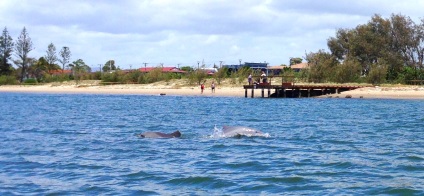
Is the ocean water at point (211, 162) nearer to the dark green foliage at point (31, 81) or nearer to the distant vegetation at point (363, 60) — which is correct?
the distant vegetation at point (363, 60)

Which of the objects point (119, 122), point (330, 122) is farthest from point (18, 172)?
point (330, 122)

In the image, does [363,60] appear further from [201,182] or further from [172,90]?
[201,182]

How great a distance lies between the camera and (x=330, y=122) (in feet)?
104

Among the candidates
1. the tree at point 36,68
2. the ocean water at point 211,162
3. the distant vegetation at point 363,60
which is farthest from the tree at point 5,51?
the ocean water at point 211,162

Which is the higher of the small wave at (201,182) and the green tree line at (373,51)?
the green tree line at (373,51)

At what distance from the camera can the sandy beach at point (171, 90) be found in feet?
194

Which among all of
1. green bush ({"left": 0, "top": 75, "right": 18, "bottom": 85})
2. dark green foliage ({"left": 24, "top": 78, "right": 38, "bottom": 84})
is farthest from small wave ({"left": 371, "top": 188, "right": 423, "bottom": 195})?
green bush ({"left": 0, "top": 75, "right": 18, "bottom": 85})

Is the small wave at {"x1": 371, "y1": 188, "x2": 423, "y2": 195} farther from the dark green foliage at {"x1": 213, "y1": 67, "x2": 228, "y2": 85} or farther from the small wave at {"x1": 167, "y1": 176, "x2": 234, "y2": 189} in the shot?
the dark green foliage at {"x1": 213, "y1": 67, "x2": 228, "y2": 85}

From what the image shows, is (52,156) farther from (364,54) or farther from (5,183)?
(364,54)

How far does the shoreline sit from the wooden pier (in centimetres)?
74

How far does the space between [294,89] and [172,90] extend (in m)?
16.9

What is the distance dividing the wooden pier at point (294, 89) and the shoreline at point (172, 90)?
29.3 inches

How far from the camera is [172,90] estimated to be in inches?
2940

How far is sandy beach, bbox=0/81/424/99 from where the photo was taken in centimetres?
5925
